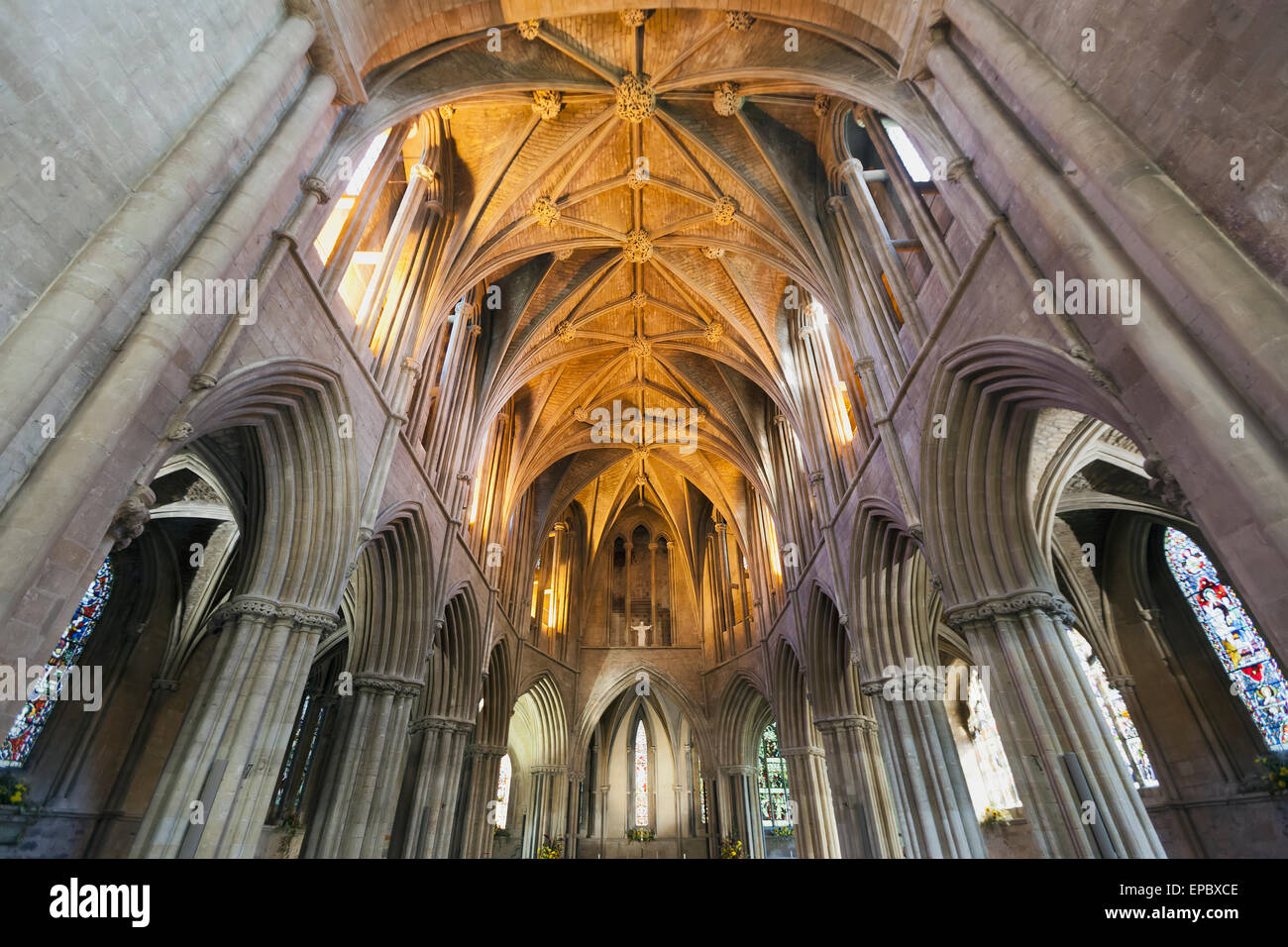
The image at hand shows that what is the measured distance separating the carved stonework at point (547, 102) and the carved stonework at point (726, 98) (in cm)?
294

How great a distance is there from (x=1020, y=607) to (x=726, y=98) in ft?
32.9

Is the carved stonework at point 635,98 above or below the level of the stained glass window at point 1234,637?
above

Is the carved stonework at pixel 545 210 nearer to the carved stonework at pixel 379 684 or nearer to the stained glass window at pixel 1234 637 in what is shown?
the carved stonework at pixel 379 684

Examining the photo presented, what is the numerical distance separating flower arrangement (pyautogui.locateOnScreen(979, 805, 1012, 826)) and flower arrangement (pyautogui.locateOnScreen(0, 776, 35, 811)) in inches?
836

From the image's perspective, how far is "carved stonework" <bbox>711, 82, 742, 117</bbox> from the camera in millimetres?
11484

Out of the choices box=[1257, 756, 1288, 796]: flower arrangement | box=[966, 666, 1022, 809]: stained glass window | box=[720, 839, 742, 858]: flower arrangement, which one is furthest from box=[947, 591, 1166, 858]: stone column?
box=[720, 839, 742, 858]: flower arrangement

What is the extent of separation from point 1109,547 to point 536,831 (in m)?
18.2

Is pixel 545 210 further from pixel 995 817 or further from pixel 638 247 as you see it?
pixel 995 817

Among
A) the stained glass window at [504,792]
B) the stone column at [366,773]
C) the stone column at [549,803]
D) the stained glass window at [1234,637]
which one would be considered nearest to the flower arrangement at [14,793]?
the stone column at [366,773]

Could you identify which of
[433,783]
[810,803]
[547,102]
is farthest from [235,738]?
[810,803]

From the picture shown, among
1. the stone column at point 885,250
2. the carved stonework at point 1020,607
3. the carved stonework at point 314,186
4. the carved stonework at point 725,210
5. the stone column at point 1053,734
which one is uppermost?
the carved stonework at point 725,210

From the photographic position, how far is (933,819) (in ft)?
31.7

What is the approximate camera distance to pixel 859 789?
A: 43.0 feet

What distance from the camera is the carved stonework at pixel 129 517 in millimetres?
4344
